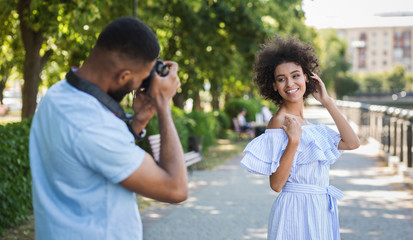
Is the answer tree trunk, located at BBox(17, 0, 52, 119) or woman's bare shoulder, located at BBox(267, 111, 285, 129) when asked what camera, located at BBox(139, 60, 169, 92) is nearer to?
woman's bare shoulder, located at BBox(267, 111, 285, 129)

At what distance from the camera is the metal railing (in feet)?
33.5

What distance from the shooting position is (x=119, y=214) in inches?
64.3

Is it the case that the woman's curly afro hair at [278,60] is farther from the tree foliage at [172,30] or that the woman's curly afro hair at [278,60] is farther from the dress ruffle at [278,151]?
the tree foliage at [172,30]

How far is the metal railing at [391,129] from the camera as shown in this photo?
10.2 m

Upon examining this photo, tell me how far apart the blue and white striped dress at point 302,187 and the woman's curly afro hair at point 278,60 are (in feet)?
1.15

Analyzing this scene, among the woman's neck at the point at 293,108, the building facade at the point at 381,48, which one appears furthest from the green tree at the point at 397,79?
the woman's neck at the point at 293,108

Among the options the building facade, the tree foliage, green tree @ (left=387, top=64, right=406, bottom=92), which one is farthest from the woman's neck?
the building facade

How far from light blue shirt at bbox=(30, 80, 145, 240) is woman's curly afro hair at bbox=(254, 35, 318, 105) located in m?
1.63

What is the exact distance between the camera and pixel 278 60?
120 inches

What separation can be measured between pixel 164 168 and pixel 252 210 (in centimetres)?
576

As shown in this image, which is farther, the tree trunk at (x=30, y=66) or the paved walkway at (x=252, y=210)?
the tree trunk at (x=30, y=66)

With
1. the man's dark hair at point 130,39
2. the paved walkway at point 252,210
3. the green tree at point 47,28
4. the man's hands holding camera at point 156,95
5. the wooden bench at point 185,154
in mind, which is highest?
the green tree at point 47,28

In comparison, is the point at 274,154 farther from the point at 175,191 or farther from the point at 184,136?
the point at 184,136

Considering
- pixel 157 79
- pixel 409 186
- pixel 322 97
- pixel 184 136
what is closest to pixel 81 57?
pixel 184 136
